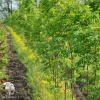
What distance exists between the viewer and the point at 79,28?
260 inches

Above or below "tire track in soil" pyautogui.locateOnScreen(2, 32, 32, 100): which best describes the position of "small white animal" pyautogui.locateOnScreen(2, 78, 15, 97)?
above

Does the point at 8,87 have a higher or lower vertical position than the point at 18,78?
higher

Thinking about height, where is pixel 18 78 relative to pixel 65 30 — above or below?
below

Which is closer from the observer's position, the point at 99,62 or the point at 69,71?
the point at 99,62

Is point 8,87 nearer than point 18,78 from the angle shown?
Yes

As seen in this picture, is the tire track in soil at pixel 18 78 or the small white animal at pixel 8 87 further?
the tire track in soil at pixel 18 78

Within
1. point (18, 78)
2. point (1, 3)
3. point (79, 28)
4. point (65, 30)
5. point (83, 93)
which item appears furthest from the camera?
point (1, 3)

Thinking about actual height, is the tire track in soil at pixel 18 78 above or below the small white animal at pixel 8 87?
below

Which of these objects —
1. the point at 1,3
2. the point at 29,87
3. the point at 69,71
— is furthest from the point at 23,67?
the point at 1,3

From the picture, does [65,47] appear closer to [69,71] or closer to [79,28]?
[69,71]

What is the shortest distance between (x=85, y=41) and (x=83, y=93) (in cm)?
462

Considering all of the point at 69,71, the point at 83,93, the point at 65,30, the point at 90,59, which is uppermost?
the point at 65,30

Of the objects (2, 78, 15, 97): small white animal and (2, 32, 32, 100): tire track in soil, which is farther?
(2, 32, 32, 100): tire track in soil

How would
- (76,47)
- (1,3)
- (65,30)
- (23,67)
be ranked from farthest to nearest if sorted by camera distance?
1. (1,3)
2. (23,67)
3. (65,30)
4. (76,47)
